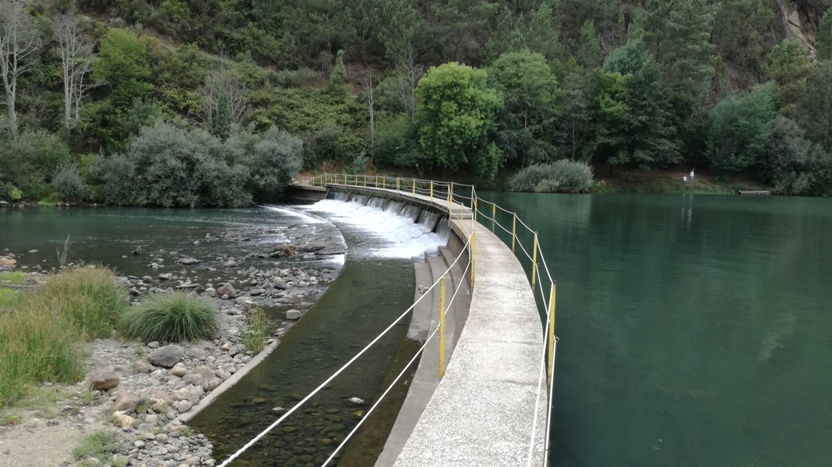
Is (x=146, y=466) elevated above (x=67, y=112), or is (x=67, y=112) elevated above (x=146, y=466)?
(x=67, y=112)

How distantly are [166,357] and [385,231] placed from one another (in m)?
19.0

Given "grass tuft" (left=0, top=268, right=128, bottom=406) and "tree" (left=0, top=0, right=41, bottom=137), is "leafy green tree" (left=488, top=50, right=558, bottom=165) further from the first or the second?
"grass tuft" (left=0, top=268, right=128, bottom=406)

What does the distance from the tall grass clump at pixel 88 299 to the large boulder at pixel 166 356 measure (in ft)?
5.43

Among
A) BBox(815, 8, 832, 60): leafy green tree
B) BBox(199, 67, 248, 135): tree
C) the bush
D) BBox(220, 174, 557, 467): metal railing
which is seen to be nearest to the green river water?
BBox(220, 174, 557, 467): metal railing

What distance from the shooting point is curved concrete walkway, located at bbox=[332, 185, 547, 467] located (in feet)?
16.1

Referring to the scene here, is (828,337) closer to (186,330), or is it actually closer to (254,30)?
(186,330)

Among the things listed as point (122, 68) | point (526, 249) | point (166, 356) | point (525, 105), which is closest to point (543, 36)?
point (525, 105)

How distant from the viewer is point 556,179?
57844mm

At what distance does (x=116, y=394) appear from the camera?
25.0 ft

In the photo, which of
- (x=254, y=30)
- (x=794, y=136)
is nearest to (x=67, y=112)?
(x=254, y=30)

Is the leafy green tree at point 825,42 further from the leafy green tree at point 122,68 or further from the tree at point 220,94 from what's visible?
the leafy green tree at point 122,68

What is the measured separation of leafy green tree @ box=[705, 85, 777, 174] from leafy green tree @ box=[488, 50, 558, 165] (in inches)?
710

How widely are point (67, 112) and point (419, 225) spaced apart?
35.9 meters

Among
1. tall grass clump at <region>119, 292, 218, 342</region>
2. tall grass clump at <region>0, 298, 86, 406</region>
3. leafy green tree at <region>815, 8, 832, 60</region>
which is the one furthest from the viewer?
leafy green tree at <region>815, 8, 832, 60</region>
